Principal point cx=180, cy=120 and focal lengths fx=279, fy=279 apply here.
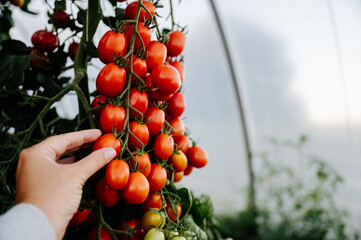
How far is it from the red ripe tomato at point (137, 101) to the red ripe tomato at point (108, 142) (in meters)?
0.07

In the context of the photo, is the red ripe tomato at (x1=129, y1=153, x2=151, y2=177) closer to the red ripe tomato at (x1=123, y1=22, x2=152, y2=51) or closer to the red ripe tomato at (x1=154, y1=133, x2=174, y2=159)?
the red ripe tomato at (x1=154, y1=133, x2=174, y2=159)

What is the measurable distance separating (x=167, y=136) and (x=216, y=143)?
3050 millimetres

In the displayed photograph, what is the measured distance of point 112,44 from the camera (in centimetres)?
57

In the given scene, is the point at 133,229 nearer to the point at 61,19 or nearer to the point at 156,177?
the point at 156,177

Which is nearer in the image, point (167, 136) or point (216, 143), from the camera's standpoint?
point (167, 136)

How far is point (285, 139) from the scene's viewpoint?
3162mm

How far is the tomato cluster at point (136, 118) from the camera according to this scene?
55 centimetres

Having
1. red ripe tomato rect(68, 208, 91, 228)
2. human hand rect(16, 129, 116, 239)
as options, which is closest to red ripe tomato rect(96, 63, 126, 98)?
human hand rect(16, 129, 116, 239)

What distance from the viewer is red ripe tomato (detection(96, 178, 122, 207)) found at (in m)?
0.55

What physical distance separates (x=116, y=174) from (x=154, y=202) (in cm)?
16

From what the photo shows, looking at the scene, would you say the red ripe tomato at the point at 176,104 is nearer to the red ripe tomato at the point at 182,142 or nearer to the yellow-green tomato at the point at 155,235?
the red ripe tomato at the point at 182,142

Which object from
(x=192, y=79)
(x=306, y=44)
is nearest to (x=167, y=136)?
(x=306, y=44)

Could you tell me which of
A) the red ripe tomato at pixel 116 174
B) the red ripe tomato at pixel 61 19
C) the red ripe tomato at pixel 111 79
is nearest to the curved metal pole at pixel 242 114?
the red ripe tomato at pixel 61 19

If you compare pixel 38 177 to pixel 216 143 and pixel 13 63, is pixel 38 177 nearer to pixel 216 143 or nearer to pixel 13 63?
pixel 13 63
